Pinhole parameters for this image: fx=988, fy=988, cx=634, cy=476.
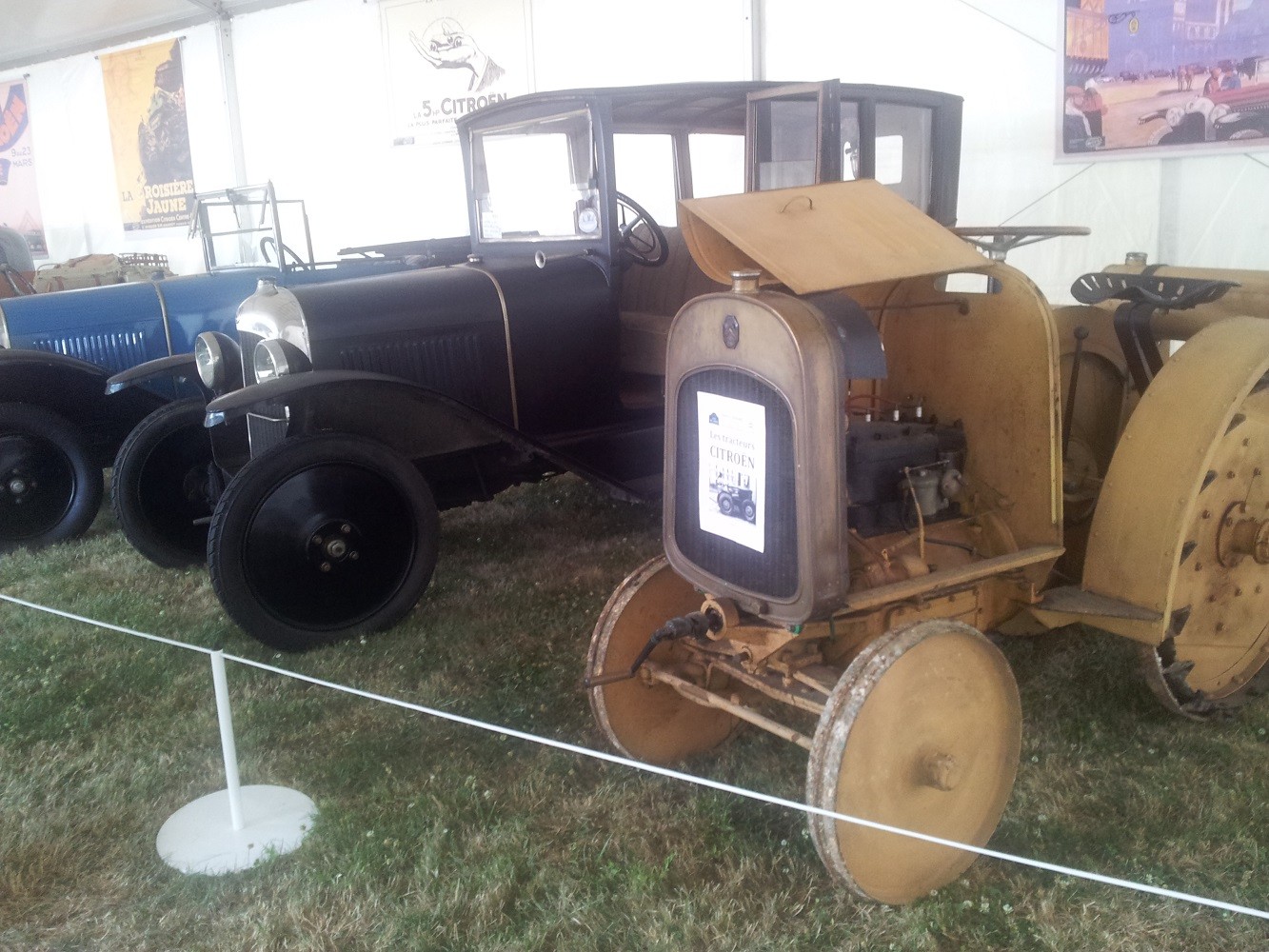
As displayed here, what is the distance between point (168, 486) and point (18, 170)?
11396 millimetres

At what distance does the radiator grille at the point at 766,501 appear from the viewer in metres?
1.88

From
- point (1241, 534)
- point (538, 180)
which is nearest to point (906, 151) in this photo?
point (538, 180)

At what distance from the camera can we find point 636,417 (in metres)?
4.21

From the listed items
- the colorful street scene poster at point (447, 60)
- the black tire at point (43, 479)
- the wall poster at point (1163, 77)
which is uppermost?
the colorful street scene poster at point (447, 60)

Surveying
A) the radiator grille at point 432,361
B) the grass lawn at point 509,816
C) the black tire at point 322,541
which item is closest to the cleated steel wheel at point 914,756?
the grass lawn at point 509,816

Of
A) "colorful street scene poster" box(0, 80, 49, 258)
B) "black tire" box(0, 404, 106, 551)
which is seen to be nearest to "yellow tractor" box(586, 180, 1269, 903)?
"black tire" box(0, 404, 106, 551)

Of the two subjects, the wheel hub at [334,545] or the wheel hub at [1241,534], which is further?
the wheel hub at [334,545]

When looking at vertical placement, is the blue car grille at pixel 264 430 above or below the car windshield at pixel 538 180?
below

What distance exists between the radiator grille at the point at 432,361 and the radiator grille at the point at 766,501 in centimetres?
176

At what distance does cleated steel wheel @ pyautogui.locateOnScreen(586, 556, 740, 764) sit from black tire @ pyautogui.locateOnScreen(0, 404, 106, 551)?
131 inches

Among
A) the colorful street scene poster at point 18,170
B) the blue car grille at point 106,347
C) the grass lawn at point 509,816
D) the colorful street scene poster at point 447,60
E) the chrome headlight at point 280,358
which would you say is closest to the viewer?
the grass lawn at point 509,816

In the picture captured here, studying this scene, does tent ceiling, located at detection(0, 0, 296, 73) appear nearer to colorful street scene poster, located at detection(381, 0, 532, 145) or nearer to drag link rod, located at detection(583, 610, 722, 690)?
colorful street scene poster, located at detection(381, 0, 532, 145)

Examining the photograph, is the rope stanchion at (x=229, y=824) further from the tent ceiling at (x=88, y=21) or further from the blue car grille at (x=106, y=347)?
the tent ceiling at (x=88, y=21)

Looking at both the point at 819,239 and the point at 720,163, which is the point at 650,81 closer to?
the point at 720,163
